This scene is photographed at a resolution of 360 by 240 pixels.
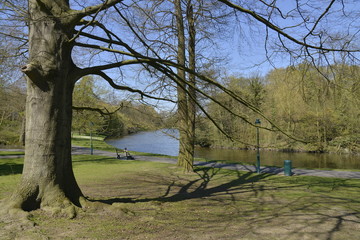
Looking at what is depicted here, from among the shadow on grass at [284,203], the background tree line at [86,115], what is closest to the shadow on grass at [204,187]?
the shadow on grass at [284,203]

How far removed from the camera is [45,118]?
4598 mm

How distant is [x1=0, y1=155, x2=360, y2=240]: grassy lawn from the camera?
13.6 feet

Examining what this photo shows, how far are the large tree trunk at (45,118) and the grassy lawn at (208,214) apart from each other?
0.42 m

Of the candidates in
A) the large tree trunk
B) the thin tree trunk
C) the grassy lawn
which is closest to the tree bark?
the thin tree trunk

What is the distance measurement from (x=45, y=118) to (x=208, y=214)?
360 centimetres

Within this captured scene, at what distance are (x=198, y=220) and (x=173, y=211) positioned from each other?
0.69 m

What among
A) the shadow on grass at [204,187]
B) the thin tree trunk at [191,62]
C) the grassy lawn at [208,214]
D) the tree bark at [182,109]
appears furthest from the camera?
the thin tree trunk at [191,62]

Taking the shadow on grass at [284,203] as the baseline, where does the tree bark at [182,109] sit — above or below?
above

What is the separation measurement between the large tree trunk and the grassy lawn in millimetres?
425

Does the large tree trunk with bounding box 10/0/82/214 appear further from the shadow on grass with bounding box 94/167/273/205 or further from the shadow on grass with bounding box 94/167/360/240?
the shadow on grass with bounding box 94/167/273/205

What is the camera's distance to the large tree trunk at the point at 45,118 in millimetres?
4531

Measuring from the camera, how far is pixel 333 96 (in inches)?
224

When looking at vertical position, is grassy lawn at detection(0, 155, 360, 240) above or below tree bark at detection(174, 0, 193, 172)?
below

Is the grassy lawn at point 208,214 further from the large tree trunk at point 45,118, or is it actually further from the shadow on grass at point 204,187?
the large tree trunk at point 45,118
